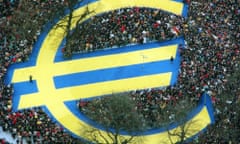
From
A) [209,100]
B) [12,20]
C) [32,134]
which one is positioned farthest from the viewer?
[12,20]

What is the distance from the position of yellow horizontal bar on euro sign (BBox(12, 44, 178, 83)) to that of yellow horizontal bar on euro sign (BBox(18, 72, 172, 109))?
1.65 meters

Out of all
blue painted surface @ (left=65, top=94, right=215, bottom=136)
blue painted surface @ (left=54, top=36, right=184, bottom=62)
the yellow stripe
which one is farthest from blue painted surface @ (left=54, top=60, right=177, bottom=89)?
the yellow stripe

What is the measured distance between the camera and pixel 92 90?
54.8 metres

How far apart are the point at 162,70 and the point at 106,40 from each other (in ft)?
18.1

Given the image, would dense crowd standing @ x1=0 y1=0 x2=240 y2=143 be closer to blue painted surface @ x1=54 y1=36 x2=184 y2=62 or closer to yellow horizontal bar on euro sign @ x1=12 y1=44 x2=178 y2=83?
blue painted surface @ x1=54 y1=36 x2=184 y2=62

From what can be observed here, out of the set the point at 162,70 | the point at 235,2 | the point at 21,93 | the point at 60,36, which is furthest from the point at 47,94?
the point at 235,2

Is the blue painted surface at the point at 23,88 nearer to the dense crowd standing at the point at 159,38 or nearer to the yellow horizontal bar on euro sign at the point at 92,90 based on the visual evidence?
the yellow horizontal bar on euro sign at the point at 92,90

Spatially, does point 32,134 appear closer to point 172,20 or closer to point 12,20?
point 12,20

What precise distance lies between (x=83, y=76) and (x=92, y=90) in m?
1.65

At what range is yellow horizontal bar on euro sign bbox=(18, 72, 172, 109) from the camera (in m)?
53.9

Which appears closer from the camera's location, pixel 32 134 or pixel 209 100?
pixel 32 134

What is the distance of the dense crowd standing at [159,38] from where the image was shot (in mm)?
52000

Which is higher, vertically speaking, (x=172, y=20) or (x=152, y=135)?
(x=172, y=20)

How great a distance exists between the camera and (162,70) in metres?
56.2
